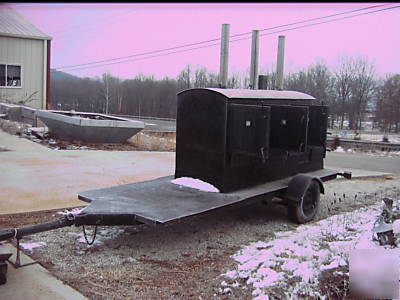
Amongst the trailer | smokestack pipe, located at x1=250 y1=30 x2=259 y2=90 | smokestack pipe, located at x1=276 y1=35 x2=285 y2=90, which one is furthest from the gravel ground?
smokestack pipe, located at x1=250 y1=30 x2=259 y2=90

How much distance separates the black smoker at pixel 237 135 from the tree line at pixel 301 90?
Answer: 1239 inches

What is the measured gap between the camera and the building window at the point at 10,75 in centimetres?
2011

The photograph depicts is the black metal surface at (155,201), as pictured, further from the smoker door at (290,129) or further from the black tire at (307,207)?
the smoker door at (290,129)

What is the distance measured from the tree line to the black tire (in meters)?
31.8

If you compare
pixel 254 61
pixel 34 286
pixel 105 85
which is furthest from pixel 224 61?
pixel 105 85

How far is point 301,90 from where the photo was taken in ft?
126

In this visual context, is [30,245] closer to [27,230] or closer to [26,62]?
[27,230]

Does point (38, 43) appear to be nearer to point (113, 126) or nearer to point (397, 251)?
point (113, 126)

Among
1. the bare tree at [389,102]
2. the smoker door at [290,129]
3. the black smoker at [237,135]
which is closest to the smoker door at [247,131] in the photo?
the black smoker at [237,135]

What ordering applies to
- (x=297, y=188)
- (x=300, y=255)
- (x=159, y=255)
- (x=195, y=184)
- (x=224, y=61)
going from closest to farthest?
(x=300, y=255)
(x=159, y=255)
(x=195, y=184)
(x=297, y=188)
(x=224, y=61)

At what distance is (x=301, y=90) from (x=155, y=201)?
115 ft

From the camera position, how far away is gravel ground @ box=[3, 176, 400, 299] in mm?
3783

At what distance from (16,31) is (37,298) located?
18.4 meters

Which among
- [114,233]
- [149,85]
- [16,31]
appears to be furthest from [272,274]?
[149,85]
